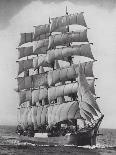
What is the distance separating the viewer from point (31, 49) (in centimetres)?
7038

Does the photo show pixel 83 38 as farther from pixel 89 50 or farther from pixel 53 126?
pixel 53 126

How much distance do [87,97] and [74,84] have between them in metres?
6.46

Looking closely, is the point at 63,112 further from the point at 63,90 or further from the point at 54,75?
the point at 54,75

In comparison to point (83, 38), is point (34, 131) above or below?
below

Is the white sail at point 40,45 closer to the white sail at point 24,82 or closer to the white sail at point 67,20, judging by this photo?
the white sail at point 67,20

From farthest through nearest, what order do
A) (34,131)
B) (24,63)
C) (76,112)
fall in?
(24,63)
(34,131)
(76,112)

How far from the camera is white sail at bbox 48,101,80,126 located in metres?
54.6

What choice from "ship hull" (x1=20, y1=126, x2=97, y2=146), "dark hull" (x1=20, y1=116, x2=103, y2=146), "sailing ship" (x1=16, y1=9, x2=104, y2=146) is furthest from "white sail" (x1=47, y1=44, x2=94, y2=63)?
"ship hull" (x1=20, y1=126, x2=97, y2=146)

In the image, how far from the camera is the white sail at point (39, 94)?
64.0 metres

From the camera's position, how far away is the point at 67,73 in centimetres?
5919

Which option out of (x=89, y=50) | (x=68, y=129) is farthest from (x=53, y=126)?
(x=89, y=50)

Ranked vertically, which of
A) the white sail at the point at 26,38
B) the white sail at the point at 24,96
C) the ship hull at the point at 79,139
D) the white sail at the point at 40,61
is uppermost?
the white sail at the point at 26,38

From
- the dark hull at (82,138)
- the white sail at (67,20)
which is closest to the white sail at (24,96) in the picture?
the white sail at (67,20)

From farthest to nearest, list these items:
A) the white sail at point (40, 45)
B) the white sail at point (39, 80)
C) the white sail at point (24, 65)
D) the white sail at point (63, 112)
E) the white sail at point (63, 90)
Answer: the white sail at point (24, 65), the white sail at point (40, 45), the white sail at point (39, 80), the white sail at point (63, 90), the white sail at point (63, 112)
